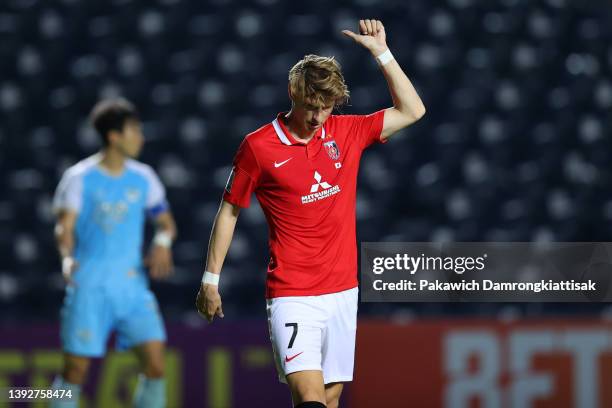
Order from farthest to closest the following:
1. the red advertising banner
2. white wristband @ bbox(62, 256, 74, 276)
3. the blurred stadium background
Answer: the blurred stadium background → the red advertising banner → white wristband @ bbox(62, 256, 74, 276)

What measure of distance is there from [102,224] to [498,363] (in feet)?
6.99

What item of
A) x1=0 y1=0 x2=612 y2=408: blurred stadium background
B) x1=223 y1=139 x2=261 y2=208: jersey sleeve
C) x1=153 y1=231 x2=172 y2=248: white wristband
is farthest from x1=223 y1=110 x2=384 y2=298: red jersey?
x1=0 y1=0 x2=612 y2=408: blurred stadium background

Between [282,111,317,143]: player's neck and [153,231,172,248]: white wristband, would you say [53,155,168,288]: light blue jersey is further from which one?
[282,111,317,143]: player's neck

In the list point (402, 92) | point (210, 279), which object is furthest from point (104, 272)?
point (402, 92)

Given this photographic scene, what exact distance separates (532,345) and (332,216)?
2496 millimetres

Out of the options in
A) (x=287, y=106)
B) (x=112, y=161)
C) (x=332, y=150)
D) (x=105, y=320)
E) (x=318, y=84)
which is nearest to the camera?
(x=318, y=84)

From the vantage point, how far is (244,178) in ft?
11.1

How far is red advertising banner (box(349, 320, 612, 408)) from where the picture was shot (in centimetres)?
556

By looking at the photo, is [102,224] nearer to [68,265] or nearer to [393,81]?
[68,265]

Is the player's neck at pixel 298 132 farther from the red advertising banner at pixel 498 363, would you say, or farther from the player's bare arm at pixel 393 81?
the red advertising banner at pixel 498 363

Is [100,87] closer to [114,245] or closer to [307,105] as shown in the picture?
[114,245]

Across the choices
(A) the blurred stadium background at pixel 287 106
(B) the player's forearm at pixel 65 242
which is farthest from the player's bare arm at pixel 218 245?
(A) the blurred stadium background at pixel 287 106

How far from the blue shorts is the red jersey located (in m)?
1.77

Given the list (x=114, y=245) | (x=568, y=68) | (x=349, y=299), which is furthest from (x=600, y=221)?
(x=349, y=299)
